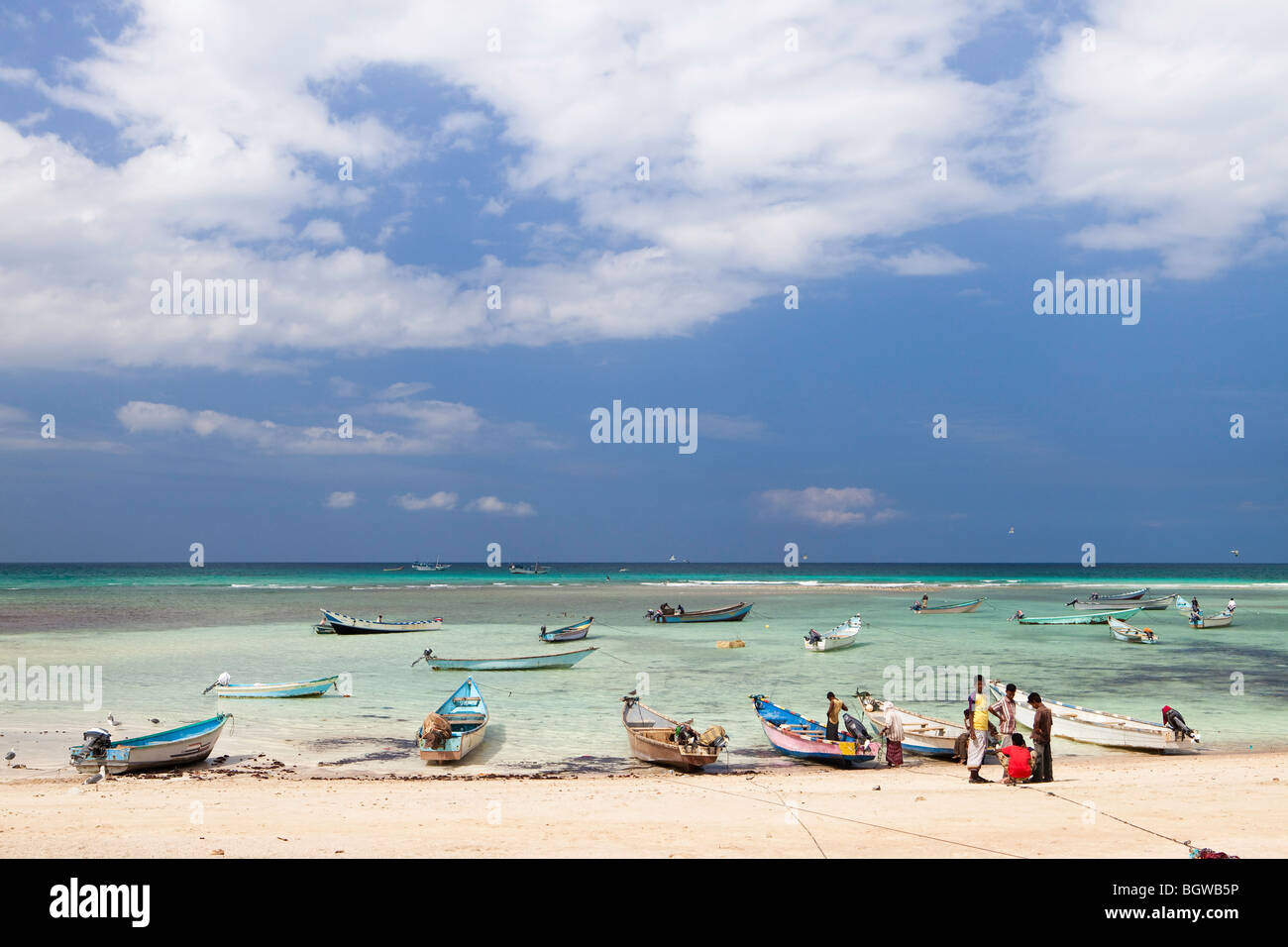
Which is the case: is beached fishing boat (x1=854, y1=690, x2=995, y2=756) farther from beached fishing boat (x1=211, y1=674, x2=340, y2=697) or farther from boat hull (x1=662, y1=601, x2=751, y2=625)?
boat hull (x1=662, y1=601, x2=751, y2=625)

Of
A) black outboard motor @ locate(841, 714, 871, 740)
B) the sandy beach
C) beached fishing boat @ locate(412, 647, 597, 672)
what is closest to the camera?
the sandy beach

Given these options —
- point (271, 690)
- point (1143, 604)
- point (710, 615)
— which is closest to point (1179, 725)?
point (271, 690)

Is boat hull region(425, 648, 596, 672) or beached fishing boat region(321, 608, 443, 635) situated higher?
boat hull region(425, 648, 596, 672)

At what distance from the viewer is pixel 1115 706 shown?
26125 millimetres

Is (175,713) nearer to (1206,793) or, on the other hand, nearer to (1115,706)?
(1206,793)

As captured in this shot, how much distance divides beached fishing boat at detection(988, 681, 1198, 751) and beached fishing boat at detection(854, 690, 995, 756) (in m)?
1.38

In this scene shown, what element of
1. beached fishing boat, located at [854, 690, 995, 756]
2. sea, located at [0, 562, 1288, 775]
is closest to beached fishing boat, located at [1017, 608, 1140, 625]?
sea, located at [0, 562, 1288, 775]

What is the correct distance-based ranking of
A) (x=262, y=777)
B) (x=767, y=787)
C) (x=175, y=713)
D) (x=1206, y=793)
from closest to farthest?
1. (x=1206, y=793)
2. (x=767, y=787)
3. (x=262, y=777)
4. (x=175, y=713)

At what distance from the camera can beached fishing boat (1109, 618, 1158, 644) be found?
44.5 meters

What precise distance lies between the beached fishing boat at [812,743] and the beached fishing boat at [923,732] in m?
1.02
